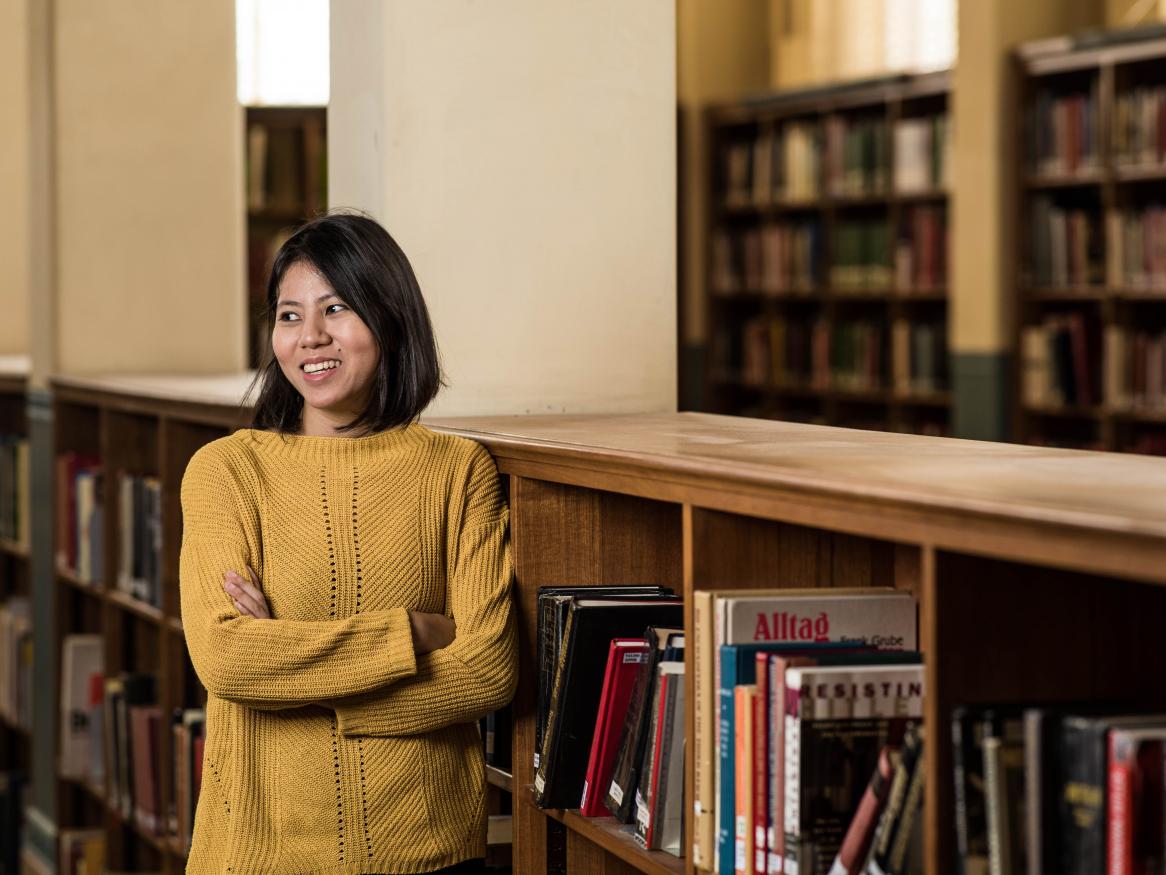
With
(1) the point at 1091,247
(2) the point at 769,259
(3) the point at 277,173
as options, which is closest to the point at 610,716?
(1) the point at 1091,247

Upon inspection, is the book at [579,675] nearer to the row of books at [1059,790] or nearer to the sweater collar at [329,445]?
the sweater collar at [329,445]

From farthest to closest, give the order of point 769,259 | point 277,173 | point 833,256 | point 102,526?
point 769,259, point 833,256, point 277,173, point 102,526

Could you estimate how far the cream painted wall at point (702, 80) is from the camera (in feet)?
28.6

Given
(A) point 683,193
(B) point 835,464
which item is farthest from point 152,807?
(A) point 683,193

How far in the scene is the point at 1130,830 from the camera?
1.21 meters

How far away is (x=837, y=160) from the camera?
7.66 m

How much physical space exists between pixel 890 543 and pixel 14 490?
3.99 m

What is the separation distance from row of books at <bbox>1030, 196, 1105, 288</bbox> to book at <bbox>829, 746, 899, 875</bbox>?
5374mm

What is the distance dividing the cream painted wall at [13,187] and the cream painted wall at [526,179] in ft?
13.5

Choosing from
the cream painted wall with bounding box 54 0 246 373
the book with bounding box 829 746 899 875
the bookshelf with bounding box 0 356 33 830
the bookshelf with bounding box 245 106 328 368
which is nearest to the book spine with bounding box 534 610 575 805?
the book with bounding box 829 746 899 875

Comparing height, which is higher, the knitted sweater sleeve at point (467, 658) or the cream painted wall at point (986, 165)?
the cream painted wall at point (986, 165)

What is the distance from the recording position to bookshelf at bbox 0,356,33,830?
5188mm

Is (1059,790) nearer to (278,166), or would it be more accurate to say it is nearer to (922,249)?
(922,249)

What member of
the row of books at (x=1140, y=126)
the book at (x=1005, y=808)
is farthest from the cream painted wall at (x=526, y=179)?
the row of books at (x=1140, y=126)
